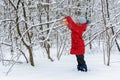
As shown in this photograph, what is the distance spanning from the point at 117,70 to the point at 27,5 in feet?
11.3

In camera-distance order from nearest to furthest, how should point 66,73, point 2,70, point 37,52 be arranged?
1. point 66,73
2. point 2,70
3. point 37,52

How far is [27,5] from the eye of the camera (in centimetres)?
902

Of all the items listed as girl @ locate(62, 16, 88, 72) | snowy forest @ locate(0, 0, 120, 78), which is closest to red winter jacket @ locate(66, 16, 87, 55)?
girl @ locate(62, 16, 88, 72)

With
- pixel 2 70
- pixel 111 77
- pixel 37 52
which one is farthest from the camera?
pixel 37 52

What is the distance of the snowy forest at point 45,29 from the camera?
7.44m

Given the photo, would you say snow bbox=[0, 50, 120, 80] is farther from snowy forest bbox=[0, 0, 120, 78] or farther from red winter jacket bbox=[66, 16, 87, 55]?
red winter jacket bbox=[66, 16, 87, 55]

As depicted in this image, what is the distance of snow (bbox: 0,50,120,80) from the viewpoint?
20.4ft

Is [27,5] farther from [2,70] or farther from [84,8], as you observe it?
[84,8]

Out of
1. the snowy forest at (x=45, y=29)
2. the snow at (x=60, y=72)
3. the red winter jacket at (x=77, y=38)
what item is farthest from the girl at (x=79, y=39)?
the snowy forest at (x=45, y=29)

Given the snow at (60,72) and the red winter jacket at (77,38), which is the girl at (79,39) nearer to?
the red winter jacket at (77,38)

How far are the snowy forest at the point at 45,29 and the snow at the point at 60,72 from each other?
217 mm

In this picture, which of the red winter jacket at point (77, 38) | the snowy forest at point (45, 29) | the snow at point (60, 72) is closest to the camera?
the snow at point (60, 72)

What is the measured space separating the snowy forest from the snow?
0.22m

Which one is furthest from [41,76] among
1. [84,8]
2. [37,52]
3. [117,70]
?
[84,8]
